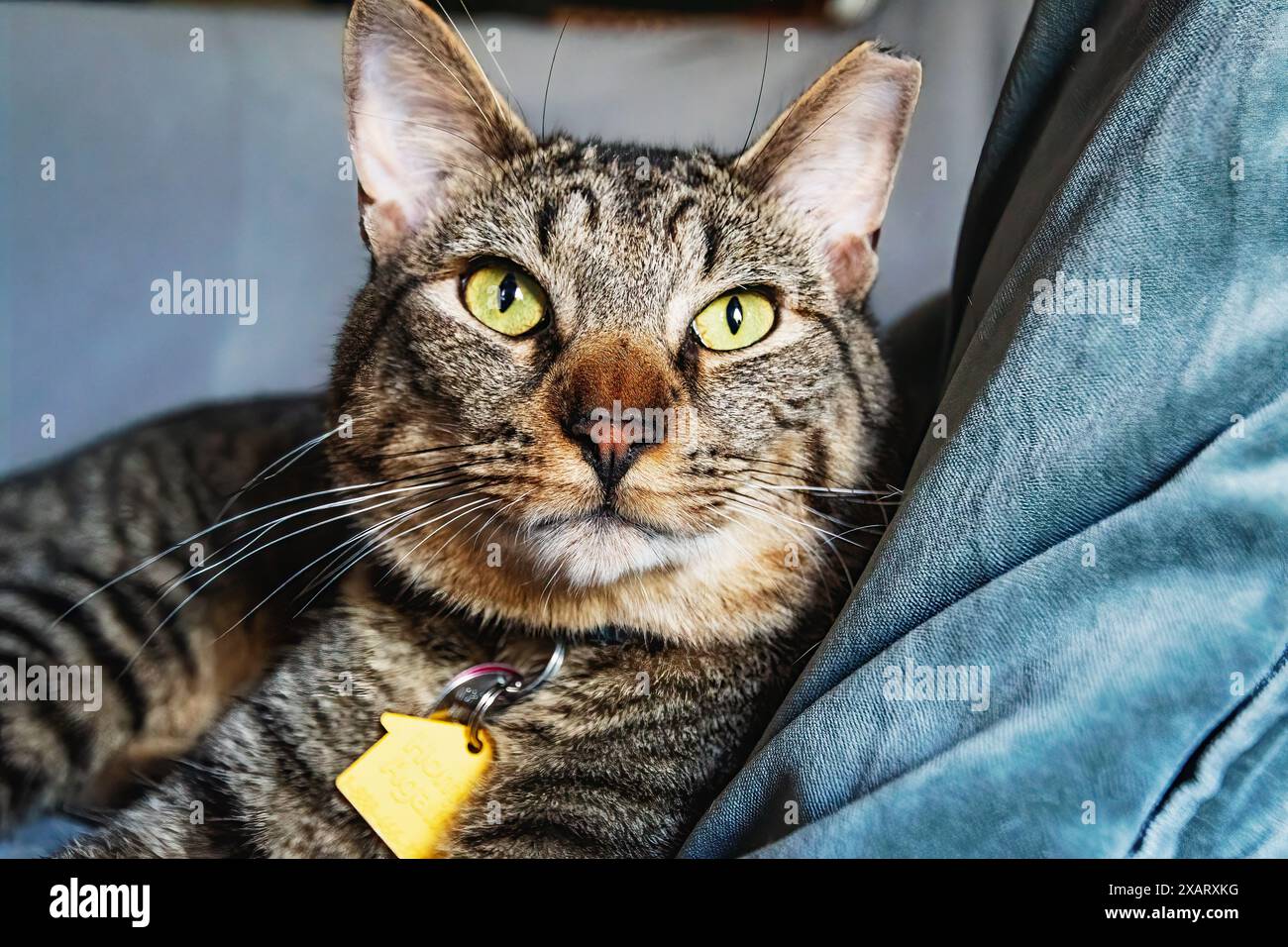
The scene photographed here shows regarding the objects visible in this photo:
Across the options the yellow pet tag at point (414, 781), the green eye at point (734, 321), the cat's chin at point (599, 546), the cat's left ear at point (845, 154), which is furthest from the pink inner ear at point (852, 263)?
the yellow pet tag at point (414, 781)

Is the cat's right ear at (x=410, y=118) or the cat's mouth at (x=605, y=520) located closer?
the cat's mouth at (x=605, y=520)

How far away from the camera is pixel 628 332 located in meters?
0.85

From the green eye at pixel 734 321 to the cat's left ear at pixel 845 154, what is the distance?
14 centimetres

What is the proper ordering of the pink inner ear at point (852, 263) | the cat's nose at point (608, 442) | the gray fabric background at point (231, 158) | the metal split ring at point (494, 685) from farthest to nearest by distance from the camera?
1. the gray fabric background at point (231, 158)
2. the pink inner ear at point (852, 263)
3. the metal split ring at point (494, 685)
4. the cat's nose at point (608, 442)

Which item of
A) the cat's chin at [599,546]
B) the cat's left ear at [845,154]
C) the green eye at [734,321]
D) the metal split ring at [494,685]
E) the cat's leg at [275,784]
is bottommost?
the cat's leg at [275,784]

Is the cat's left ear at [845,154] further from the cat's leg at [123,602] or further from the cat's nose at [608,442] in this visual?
the cat's leg at [123,602]

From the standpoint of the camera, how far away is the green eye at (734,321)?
90cm

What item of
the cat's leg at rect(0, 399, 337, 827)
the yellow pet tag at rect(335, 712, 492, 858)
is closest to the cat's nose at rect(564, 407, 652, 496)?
the yellow pet tag at rect(335, 712, 492, 858)

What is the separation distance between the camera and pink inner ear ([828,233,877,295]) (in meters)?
1.02

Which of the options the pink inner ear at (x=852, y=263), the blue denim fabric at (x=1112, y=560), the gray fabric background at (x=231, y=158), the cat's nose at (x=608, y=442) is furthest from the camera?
the gray fabric background at (x=231, y=158)

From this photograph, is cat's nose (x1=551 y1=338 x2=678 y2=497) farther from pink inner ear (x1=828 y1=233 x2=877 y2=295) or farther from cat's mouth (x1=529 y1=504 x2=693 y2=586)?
pink inner ear (x1=828 y1=233 x2=877 y2=295)

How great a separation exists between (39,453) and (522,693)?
3.81 feet
